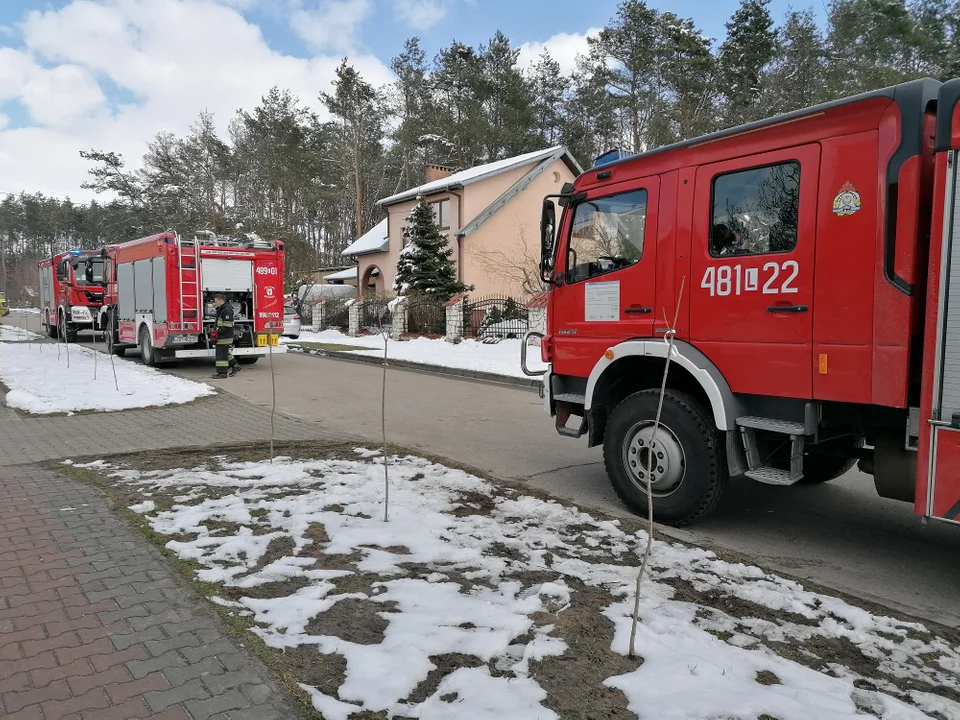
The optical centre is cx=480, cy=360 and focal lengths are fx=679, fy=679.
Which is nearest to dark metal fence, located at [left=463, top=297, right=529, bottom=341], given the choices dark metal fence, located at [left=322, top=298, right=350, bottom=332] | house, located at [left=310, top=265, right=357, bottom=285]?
dark metal fence, located at [left=322, top=298, right=350, bottom=332]

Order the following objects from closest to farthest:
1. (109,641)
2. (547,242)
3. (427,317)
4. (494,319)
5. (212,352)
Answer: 1. (109,641)
2. (547,242)
3. (212,352)
4. (494,319)
5. (427,317)

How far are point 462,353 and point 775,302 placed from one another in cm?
1538

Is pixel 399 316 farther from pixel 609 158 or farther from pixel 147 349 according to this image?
pixel 609 158

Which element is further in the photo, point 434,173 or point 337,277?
point 337,277

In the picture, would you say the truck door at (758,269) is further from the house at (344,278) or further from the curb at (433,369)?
the house at (344,278)

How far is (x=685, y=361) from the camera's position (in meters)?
4.70

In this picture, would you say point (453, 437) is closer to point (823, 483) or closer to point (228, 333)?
point (823, 483)

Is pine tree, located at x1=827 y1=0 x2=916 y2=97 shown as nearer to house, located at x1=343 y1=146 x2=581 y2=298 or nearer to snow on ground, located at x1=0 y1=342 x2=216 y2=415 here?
house, located at x1=343 y1=146 x2=581 y2=298

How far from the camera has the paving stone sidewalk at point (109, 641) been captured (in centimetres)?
259

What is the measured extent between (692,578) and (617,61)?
118 ft

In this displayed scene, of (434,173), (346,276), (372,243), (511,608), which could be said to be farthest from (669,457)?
(346,276)

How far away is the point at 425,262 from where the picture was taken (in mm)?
27531

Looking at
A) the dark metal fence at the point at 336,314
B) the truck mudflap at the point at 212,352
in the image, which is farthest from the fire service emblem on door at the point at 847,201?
the dark metal fence at the point at 336,314

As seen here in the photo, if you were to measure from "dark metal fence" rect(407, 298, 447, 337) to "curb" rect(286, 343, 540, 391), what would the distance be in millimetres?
4539
